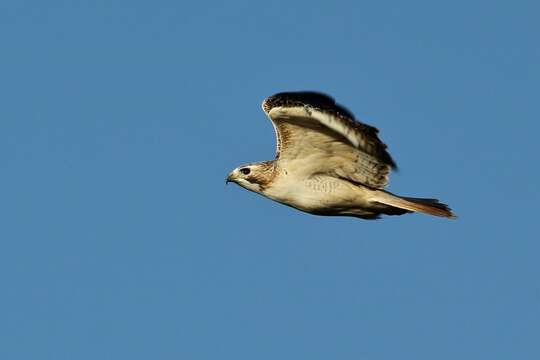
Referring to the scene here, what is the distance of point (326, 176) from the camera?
1930 cm

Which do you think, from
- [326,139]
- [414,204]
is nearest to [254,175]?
[326,139]

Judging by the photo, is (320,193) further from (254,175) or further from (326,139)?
(254,175)

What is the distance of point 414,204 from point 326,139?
1.86 m

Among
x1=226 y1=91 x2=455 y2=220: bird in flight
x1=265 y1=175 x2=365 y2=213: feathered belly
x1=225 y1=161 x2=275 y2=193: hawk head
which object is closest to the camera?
x1=226 y1=91 x2=455 y2=220: bird in flight

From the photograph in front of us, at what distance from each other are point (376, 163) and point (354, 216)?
120 cm

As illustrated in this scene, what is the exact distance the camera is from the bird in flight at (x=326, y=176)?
1864 centimetres

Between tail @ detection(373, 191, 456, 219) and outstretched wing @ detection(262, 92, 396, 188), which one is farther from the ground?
outstretched wing @ detection(262, 92, 396, 188)

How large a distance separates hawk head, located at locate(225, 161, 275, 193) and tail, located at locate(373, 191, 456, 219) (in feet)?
5.98

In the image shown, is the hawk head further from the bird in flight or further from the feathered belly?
the feathered belly

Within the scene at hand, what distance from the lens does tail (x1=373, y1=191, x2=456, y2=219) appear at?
18.9 metres

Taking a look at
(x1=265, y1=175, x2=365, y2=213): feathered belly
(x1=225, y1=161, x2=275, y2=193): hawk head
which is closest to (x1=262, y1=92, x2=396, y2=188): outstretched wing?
(x1=265, y1=175, x2=365, y2=213): feathered belly

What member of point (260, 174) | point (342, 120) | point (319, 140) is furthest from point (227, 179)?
point (342, 120)

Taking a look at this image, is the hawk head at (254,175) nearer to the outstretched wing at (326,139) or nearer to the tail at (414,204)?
the outstretched wing at (326,139)

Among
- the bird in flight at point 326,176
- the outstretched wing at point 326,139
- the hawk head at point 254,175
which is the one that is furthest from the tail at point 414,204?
the hawk head at point 254,175
